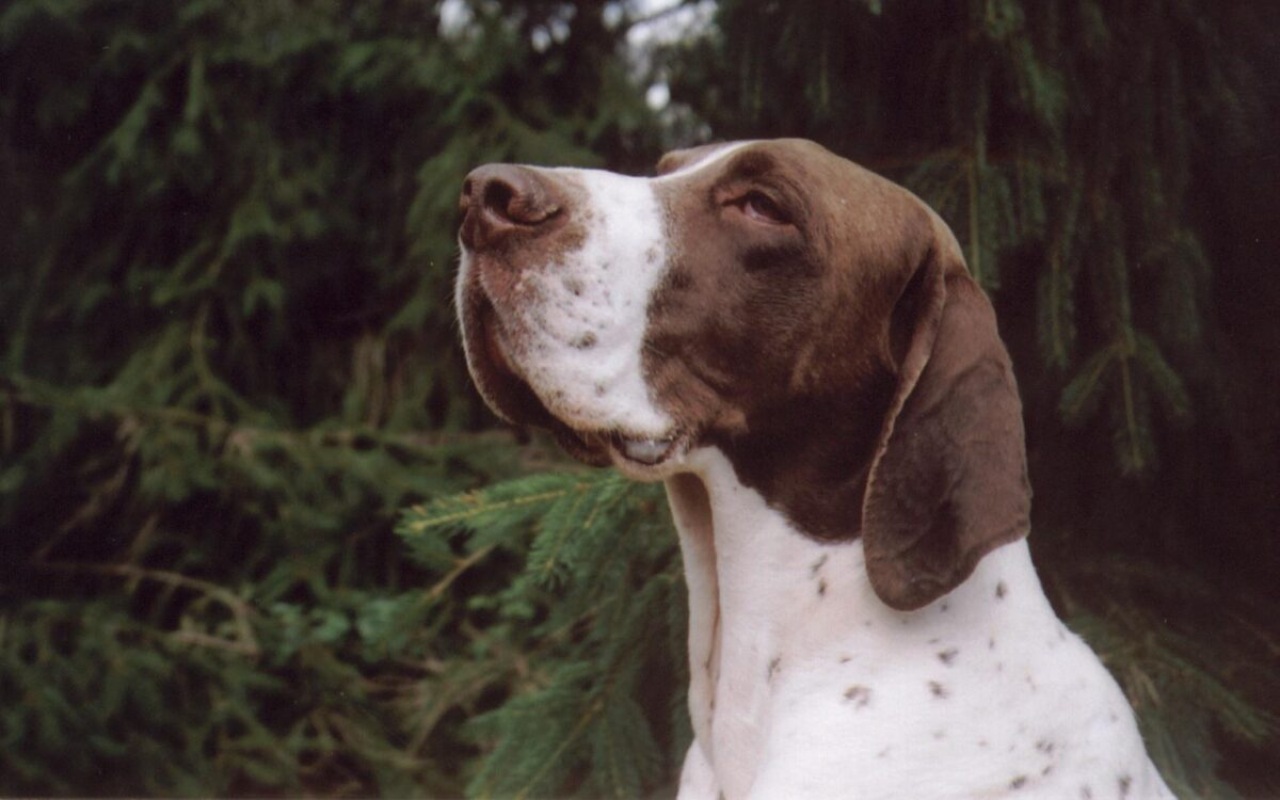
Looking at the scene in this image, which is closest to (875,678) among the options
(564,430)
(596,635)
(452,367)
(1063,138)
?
(564,430)

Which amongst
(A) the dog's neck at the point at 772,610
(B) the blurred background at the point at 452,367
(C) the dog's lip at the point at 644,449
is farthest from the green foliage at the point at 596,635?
(C) the dog's lip at the point at 644,449

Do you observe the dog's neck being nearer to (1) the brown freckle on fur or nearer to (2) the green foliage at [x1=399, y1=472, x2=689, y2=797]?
(1) the brown freckle on fur

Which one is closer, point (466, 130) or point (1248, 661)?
point (1248, 661)

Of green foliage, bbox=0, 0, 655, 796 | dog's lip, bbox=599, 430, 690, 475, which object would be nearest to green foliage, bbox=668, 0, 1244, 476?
dog's lip, bbox=599, 430, 690, 475

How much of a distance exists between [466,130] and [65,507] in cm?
193

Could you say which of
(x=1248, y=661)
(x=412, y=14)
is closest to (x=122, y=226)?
(x=412, y=14)

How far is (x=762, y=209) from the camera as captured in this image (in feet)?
7.20

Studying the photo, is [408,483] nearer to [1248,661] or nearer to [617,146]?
[617,146]

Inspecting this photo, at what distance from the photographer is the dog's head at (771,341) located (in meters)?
2.01

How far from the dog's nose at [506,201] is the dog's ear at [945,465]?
0.60 meters

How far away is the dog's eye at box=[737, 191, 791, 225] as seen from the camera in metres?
2.18

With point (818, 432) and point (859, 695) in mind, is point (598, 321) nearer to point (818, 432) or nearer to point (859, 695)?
point (818, 432)

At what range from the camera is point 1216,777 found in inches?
120

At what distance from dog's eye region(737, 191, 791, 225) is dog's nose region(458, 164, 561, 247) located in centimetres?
34
